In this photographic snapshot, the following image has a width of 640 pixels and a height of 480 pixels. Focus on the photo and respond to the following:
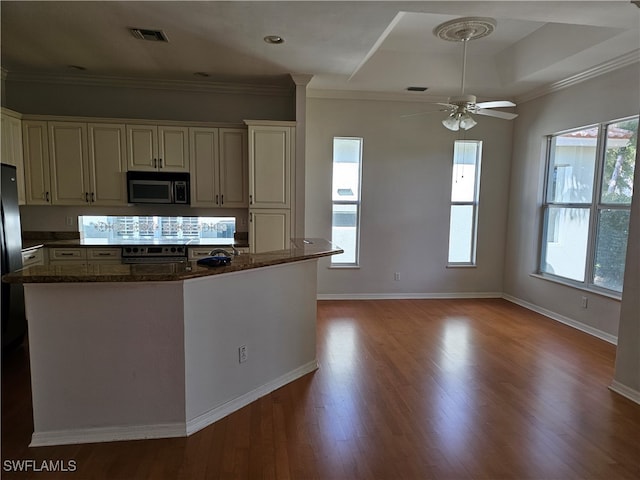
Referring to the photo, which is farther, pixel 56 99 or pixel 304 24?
pixel 56 99

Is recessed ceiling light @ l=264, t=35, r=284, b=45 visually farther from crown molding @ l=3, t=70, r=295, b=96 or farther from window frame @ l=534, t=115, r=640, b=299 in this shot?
window frame @ l=534, t=115, r=640, b=299

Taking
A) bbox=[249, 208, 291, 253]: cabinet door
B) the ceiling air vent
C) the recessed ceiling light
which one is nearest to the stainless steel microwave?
bbox=[249, 208, 291, 253]: cabinet door

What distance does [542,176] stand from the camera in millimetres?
5004

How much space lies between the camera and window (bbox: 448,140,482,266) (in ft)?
18.3

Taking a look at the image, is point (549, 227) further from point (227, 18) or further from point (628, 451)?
point (227, 18)

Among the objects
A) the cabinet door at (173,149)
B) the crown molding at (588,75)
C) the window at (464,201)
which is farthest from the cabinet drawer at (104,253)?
the crown molding at (588,75)

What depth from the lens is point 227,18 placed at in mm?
3027

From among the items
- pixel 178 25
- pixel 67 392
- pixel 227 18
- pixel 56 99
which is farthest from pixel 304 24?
pixel 56 99

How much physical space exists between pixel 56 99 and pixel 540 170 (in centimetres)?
628

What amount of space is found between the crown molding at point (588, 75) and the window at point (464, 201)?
0.90 m

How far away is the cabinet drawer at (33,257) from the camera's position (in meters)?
3.90

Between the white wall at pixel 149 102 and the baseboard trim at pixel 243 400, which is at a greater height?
the white wall at pixel 149 102

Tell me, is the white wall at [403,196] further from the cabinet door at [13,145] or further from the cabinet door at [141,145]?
the cabinet door at [13,145]

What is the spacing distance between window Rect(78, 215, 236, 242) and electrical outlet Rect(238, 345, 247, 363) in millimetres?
2718
